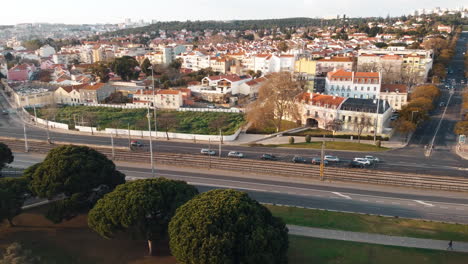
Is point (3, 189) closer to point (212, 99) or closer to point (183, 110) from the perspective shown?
point (183, 110)

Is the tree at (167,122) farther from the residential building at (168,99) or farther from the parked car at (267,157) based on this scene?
the parked car at (267,157)

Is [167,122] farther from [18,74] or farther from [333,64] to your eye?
[18,74]

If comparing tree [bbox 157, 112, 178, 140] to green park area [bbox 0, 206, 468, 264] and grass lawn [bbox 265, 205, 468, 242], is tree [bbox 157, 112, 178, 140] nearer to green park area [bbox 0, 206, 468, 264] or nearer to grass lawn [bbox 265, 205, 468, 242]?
green park area [bbox 0, 206, 468, 264]

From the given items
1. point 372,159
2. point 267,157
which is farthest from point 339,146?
point 267,157

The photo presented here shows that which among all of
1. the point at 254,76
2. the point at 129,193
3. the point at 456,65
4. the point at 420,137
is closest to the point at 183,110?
the point at 254,76

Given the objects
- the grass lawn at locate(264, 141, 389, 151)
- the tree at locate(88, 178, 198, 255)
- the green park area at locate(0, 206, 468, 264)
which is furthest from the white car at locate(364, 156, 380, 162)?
the tree at locate(88, 178, 198, 255)

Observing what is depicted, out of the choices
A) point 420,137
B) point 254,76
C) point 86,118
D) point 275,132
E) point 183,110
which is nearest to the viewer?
point 420,137
